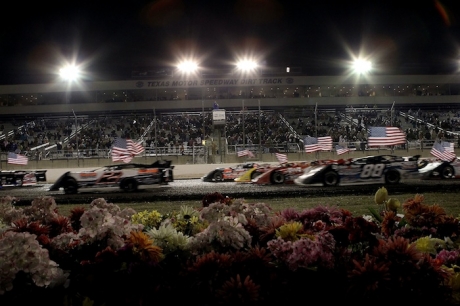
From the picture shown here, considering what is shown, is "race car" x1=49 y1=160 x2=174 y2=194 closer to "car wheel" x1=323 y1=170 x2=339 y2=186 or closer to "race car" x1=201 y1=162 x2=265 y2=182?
"race car" x1=201 y1=162 x2=265 y2=182

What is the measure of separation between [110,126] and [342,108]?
23.7 meters

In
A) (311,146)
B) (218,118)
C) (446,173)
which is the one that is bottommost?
(446,173)

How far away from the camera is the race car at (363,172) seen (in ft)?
53.9

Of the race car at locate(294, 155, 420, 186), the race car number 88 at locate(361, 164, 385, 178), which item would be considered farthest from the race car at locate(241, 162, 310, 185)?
the race car number 88 at locate(361, 164, 385, 178)

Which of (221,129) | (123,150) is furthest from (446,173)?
(221,129)

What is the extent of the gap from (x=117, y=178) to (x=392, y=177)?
960 cm

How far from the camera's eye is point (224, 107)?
50.2 m

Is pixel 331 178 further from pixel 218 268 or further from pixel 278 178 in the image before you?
pixel 218 268

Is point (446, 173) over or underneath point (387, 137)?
underneath

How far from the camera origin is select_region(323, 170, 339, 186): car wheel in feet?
54.0

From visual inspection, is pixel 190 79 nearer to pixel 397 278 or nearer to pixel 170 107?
pixel 170 107

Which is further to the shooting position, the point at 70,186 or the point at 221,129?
the point at 221,129

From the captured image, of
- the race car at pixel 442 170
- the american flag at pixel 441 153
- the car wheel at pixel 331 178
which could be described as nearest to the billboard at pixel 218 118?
the american flag at pixel 441 153

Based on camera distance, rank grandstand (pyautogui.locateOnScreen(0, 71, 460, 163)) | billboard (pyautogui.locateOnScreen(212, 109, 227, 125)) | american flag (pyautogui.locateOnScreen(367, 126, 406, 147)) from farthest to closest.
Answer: grandstand (pyautogui.locateOnScreen(0, 71, 460, 163)), billboard (pyautogui.locateOnScreen(212, 109, 227, 125)), american flag (pyautogui.locateOnScreen(367, 126, 406, 147))
